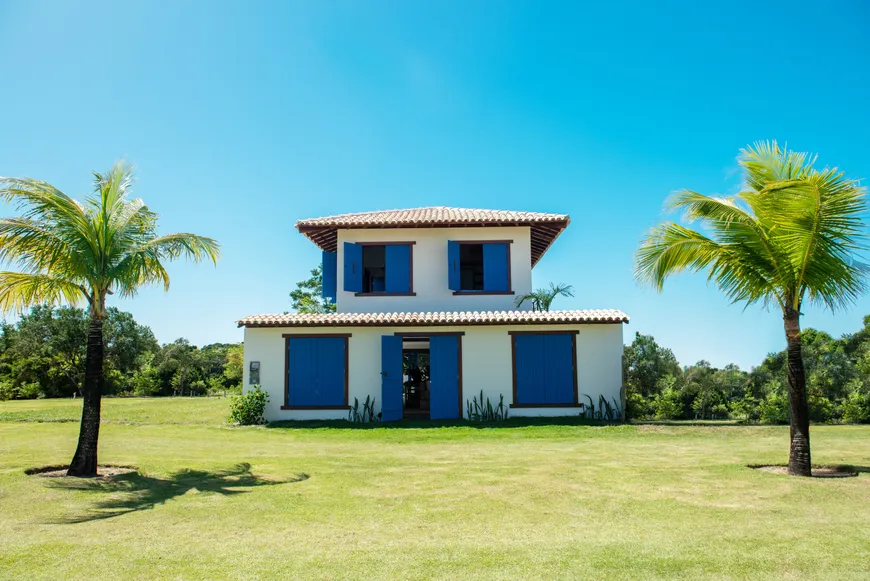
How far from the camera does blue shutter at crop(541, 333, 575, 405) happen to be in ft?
52.1

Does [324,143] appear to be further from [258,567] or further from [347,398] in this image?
[258,567]

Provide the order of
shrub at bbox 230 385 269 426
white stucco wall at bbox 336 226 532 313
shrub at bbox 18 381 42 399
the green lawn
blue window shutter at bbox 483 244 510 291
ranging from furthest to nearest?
1. shrub at bbox 18 381 42 399
2. blue window shutter at bbox 483 244 510 291
3. white stucco wall at bbox 336 226 532 313
4. shrub at bbox 230 385 269 426
5. the green lawn

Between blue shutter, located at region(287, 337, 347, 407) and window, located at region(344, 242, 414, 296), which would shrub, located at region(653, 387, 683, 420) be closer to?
window, located at region(344, 242, 414, 296)

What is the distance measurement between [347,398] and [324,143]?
6.58 metres

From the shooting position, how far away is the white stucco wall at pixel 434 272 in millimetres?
18609

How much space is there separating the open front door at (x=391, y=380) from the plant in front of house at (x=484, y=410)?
1781mm

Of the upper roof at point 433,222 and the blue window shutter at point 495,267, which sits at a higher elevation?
the upper roof at point 433,222

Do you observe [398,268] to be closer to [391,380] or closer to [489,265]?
[489,265]

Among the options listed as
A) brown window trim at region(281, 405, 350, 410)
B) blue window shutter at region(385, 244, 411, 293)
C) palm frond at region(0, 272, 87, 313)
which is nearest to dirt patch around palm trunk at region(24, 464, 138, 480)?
palm frond at region(0, 272, 87, 313)

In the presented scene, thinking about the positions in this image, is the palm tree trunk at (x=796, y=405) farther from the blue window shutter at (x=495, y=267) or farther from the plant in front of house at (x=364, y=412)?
the blue window shutter at (x=495, y=267)

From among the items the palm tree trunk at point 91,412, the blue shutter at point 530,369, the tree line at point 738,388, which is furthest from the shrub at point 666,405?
the palm tree trunk at point 91,412

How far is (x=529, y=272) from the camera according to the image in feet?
62.1

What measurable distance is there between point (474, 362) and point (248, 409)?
583 cm

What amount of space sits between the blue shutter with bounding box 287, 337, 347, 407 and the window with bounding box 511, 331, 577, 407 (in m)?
4.58
